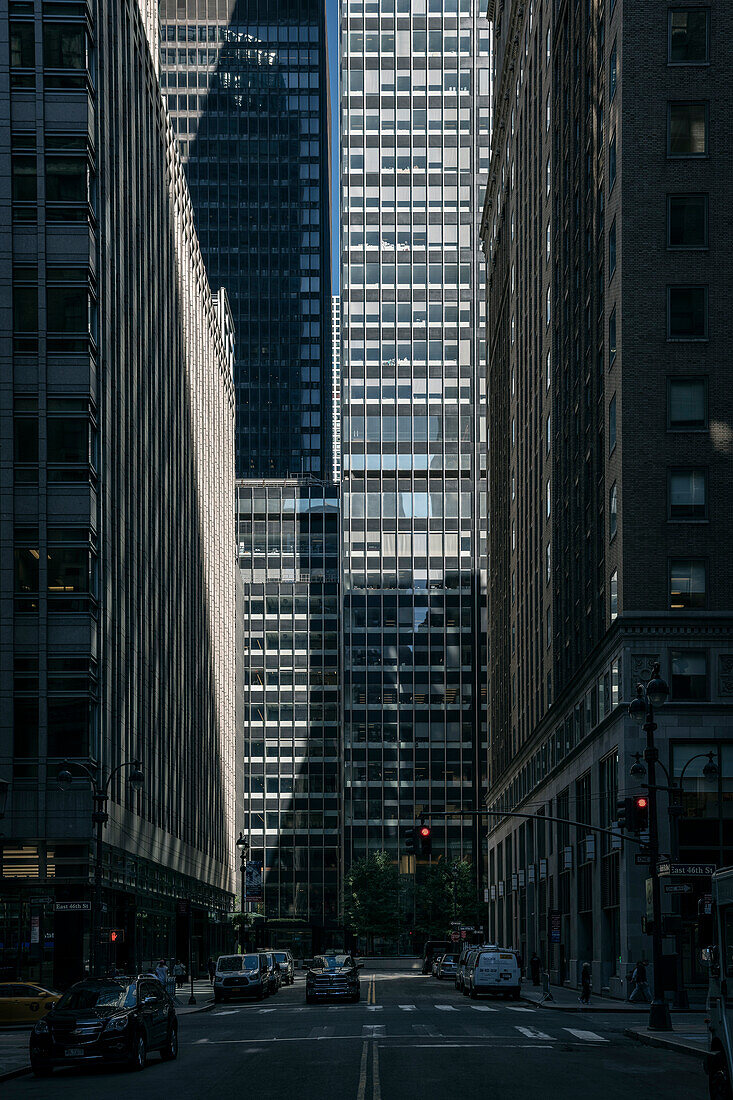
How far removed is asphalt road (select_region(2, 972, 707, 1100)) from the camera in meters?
23.5

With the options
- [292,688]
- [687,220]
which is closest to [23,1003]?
[687,220]

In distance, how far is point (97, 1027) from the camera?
27688 mm

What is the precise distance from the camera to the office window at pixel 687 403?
5628 centimetres

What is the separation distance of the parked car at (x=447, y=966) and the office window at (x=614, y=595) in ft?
112

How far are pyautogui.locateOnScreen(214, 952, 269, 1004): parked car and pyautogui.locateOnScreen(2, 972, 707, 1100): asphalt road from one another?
621 inches

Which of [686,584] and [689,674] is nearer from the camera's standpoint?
[689,674]

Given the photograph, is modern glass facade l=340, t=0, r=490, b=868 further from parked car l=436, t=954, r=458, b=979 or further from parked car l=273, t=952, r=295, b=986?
parked car l=273, t=952, r=295, b=986

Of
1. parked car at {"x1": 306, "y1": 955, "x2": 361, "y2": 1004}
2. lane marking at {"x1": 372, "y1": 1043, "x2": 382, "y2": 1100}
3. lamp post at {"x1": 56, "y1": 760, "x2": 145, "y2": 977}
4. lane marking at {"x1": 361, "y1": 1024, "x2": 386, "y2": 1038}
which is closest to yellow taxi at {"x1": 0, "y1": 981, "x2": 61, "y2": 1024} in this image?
lamp post at {"x1": 56, "y1": 760, "x2": 145, "y2": 977}

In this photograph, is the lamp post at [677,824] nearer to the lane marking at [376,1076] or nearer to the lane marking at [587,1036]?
the lane marking at [587,1036]

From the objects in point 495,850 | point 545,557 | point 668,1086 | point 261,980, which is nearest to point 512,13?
point 545,557

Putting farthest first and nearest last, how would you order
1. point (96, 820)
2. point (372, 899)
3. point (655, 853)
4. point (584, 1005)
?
point (372, 899) → point (584, 1005) → point (96, 820) → point (655, 853)

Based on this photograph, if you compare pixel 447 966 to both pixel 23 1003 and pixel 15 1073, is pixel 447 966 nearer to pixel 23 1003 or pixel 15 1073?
pixel 23 1003

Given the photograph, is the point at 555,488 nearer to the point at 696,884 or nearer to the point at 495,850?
the point at 696,884

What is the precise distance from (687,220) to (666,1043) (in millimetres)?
34410
